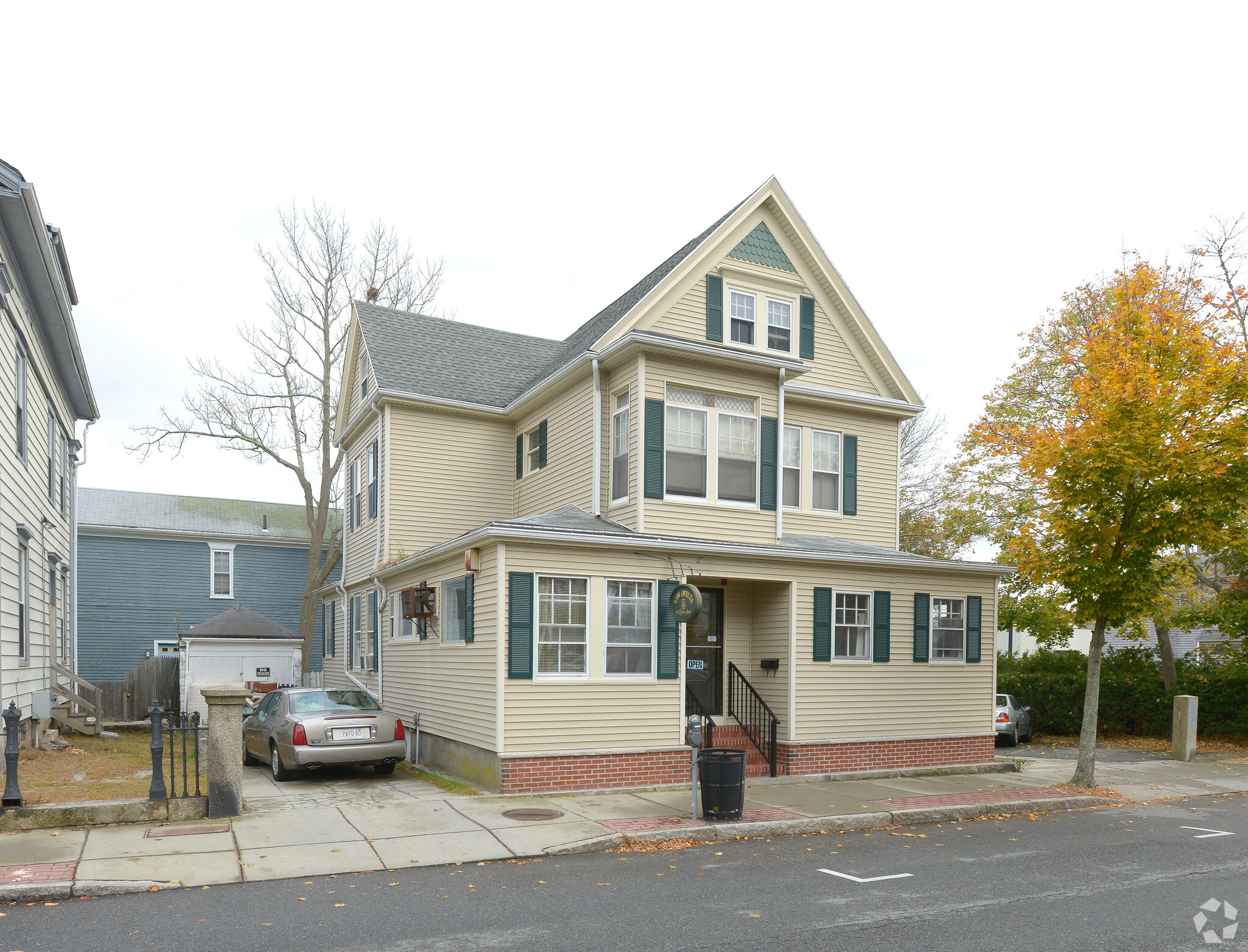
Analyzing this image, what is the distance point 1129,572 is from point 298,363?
78.3ft

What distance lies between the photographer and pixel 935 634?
1678 centimetres

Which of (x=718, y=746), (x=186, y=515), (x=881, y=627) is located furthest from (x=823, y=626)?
(x=186, y=515)

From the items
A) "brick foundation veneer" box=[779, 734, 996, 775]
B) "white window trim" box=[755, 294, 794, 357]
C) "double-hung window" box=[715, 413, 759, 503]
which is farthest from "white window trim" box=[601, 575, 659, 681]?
"white window trim" box=[755, 294, 794, 357]

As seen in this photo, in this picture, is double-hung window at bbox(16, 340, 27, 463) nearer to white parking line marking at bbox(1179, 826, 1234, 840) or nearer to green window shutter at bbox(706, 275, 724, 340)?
green window shutter at bbox(706, 275, 724, 340)

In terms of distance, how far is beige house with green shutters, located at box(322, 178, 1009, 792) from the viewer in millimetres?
13430

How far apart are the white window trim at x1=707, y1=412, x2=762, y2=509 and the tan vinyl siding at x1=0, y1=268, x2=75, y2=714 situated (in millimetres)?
10275

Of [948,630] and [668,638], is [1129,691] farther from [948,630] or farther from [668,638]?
[668,638]

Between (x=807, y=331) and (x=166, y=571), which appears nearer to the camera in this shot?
(x=807, y=331)

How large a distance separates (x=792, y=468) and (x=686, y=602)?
5182 millimetres

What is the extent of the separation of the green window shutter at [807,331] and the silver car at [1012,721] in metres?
10.2

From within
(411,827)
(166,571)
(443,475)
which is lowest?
(411,827)

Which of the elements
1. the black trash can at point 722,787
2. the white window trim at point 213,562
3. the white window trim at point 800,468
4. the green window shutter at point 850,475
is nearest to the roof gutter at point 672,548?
the green window shutter at point 850,475

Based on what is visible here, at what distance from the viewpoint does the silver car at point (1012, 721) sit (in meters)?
22.2

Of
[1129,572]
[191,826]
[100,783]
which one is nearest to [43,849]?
[191,826]
